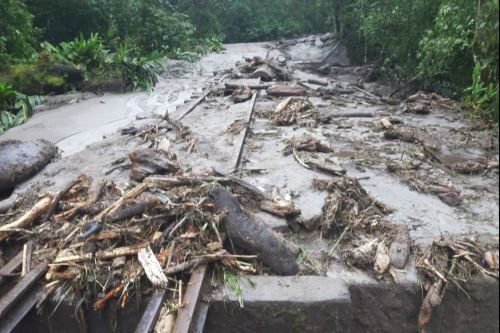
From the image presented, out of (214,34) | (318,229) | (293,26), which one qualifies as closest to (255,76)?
(318,229)

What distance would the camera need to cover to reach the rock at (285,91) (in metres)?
9.59

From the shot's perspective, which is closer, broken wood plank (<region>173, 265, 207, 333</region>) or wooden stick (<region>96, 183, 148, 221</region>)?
broken wood plank (<region>173, 265, 207, 333</region>)

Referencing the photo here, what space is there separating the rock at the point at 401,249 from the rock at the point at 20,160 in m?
3.95

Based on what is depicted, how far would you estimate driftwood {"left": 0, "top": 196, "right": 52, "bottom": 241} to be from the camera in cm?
337

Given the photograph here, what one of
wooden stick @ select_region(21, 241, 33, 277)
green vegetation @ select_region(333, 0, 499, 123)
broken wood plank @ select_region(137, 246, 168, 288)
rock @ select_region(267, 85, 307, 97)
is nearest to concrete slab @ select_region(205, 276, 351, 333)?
broken wood plank @ select_region(137, 246, 168, 288)

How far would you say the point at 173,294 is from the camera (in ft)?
9.16

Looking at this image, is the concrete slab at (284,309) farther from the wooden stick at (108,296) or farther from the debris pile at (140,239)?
the wooden stick at (108,296)

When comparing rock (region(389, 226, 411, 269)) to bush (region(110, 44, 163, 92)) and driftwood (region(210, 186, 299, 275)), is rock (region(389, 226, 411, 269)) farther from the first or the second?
bush (region(110, 44, 163, 92))

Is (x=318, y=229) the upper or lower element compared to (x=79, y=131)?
upper

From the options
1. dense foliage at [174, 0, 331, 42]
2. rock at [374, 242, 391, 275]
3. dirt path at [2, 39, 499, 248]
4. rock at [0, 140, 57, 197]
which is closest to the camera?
rock at [374, 242, 391, 275]

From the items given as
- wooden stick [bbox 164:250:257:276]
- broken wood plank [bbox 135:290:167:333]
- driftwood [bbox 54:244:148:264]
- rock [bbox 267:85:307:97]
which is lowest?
rock [bbox 267:85:307:97]

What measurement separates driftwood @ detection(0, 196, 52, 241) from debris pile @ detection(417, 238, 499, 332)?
3.06m

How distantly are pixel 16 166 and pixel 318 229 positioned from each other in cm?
341

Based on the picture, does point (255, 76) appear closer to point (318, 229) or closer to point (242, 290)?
point (318, 229)
